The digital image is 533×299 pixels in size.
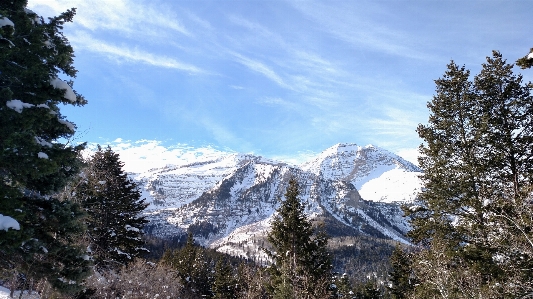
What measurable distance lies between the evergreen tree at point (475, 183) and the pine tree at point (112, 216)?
2222 cm

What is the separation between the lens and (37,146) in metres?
9.52

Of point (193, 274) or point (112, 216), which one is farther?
point (193, 274)

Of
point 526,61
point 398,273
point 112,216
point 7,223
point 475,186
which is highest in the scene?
point 526,61

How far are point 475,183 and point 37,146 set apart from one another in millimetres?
15295

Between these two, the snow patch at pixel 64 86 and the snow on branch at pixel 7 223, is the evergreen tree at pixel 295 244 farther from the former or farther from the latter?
the snow on branch at pixel 7 223

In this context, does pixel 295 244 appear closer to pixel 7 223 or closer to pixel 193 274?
pixel 7 223

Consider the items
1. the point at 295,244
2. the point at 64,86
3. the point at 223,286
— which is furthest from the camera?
the point at 223,286

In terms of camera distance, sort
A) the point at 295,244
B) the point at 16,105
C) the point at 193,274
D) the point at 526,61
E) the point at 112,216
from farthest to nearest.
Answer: the point at 193,274, the point at 112,216, the point at 295,244, the point at 16,105, the point at 526,61

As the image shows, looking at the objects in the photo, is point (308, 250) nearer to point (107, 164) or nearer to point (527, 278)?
point (527, 278)

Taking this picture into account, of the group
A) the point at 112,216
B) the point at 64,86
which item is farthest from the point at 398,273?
the point at 64,86

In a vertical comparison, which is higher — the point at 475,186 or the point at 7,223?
the point at 475,186

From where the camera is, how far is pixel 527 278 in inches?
414

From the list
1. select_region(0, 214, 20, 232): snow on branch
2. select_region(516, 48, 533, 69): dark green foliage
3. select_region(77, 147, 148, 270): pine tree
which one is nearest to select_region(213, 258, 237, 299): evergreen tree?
select_region(77, 147, 148, 270): pine tree

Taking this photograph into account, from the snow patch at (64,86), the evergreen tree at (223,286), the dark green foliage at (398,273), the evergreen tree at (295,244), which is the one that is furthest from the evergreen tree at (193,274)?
the snow patch at (64,86)
